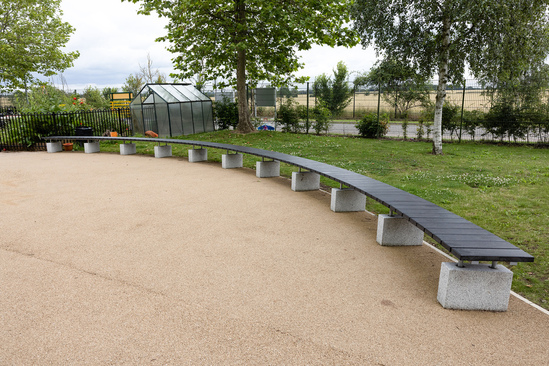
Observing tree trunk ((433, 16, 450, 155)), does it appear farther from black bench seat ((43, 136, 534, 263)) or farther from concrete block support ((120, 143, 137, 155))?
concrete block support ((120, 143, 137, 155))

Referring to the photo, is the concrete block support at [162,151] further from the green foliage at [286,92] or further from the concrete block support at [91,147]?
the green foliage at [286,92]

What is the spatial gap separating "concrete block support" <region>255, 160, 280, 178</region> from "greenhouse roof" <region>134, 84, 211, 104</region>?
10.8 meters

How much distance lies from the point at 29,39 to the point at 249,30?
18095 millimetres

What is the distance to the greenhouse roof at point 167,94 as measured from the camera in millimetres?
18281

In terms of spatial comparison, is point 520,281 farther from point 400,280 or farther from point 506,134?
point 506,134

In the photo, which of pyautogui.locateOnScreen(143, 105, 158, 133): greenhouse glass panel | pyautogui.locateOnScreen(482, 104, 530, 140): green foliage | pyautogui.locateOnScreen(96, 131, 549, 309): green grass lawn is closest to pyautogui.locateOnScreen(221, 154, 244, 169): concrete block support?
pyautogui.locateOnScreen(96, 131, 549, 309): green grass lawn

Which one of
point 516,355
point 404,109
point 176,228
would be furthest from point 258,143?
point 516,355

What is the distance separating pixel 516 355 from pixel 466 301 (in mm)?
656

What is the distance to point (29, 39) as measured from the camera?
2567 centimetres

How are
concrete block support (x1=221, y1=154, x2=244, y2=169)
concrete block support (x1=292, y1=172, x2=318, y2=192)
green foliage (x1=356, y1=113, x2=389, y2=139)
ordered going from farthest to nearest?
green foliage (x1=356, y1=113, x2=389, y2=139)
concrete block support (x1=221, y1=154, x2=244, y2=169)
concrete block support (x1=292, y1=172, x2=318, y2=192)

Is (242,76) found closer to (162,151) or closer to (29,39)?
(162,151)

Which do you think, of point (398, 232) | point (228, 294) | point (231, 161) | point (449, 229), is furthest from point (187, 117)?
point (449, 229)

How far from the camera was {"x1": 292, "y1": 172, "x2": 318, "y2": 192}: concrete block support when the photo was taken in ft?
25.5

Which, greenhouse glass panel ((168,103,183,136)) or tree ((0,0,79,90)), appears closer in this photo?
greenhouse glass panel ((168,103,183,136))
